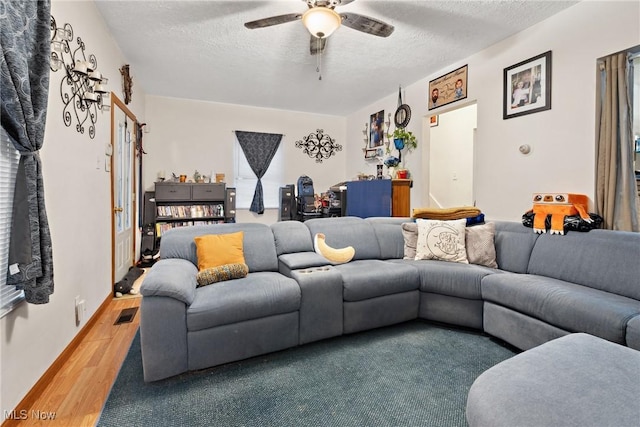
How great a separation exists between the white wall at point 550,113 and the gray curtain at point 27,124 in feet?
12.6

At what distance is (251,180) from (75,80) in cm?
368

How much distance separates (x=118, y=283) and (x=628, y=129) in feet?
16.2

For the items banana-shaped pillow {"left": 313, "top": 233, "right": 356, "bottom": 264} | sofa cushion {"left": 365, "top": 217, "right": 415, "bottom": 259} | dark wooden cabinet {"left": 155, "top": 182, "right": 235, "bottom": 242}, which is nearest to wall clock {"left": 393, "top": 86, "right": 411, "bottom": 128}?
sofa cushion {"left": 365, "top": 217, "right": 415, "bottom": 259}

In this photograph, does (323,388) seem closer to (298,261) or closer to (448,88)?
(298,261)

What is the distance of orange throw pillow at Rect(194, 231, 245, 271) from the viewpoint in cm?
213

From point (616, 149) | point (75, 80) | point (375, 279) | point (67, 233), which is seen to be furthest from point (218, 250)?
point (616, 149)

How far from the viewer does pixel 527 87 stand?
113 inches

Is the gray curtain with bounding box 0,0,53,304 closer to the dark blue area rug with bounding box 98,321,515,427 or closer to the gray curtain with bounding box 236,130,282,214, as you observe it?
the dark blue area rug with bounding box 98,321,515,427

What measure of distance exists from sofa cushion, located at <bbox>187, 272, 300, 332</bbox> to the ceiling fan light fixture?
6.38 ft

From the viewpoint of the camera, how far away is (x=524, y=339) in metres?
1.90

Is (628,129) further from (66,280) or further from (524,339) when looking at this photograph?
(66,280)

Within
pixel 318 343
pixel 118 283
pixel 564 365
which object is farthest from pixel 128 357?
pixel 564 365

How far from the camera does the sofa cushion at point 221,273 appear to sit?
6.48ft

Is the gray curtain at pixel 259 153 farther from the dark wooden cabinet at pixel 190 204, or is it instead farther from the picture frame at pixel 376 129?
the picture frame at pixel 376 129
